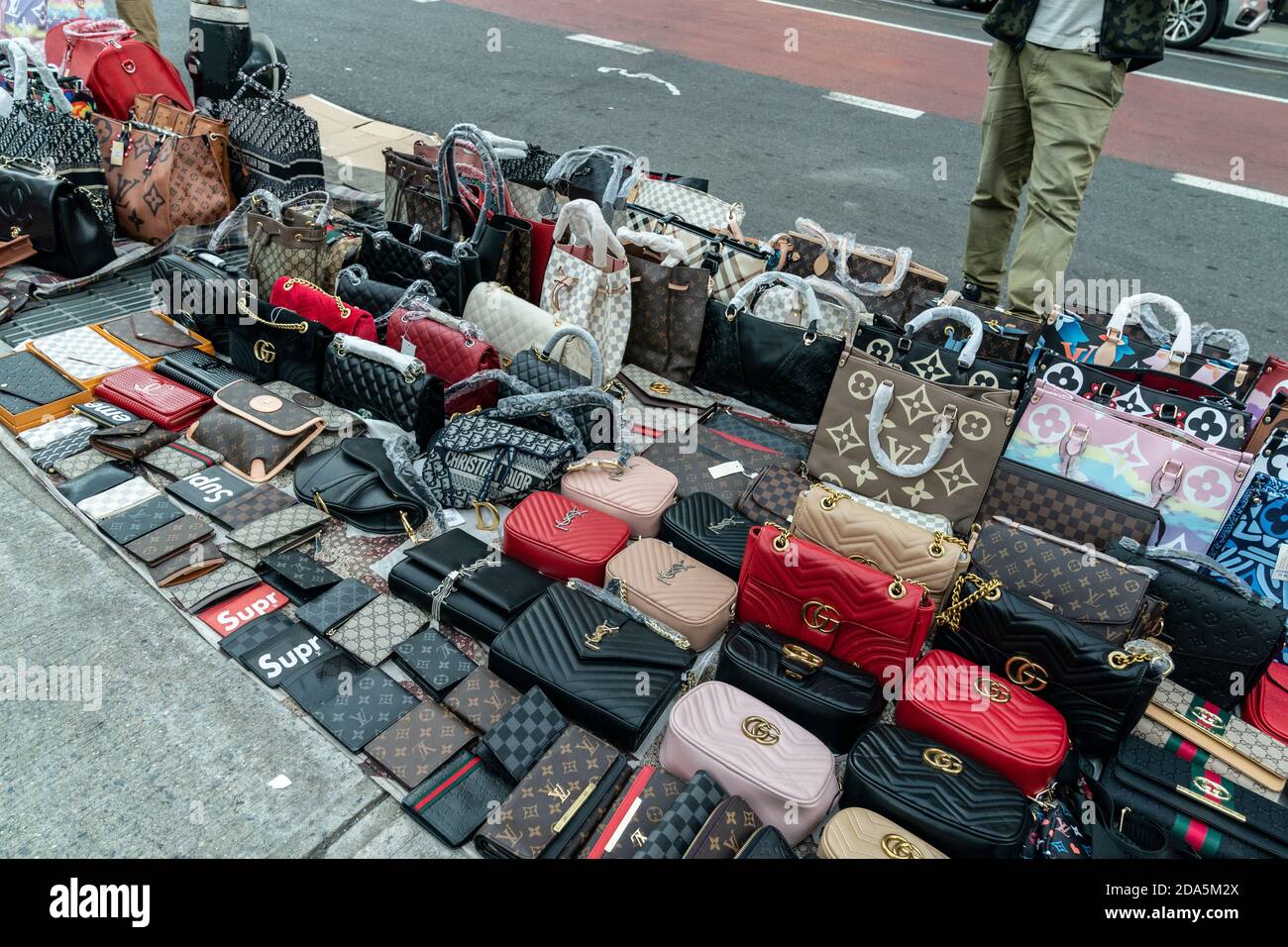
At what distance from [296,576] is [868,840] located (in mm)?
2270

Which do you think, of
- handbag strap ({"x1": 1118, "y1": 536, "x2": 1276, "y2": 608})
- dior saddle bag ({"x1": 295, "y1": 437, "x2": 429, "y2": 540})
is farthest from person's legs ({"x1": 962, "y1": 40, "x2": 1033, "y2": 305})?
dior saddle bag ({"x1": 295, "y1": 437, "x2": 429, "y2": 540})

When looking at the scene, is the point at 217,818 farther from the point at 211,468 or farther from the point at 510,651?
the point at 211,468

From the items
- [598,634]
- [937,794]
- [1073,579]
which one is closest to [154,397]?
[598,634]

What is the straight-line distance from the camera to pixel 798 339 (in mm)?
4422

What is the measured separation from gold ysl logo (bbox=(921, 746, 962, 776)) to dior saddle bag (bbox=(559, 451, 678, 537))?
147cm

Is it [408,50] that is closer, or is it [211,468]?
[211,468]

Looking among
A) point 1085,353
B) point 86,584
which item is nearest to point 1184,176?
point 1085,353

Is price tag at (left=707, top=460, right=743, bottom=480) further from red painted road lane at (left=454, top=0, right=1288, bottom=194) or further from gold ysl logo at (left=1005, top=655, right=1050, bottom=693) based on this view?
red painted road lane at (left=454, top=0, right=1288, bottom=194)

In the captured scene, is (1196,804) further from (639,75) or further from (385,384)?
(639,75)

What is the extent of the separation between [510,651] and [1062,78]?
4.25 metres

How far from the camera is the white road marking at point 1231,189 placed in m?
8.79

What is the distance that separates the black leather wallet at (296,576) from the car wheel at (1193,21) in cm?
1535

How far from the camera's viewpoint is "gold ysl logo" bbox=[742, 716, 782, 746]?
2.78 m
